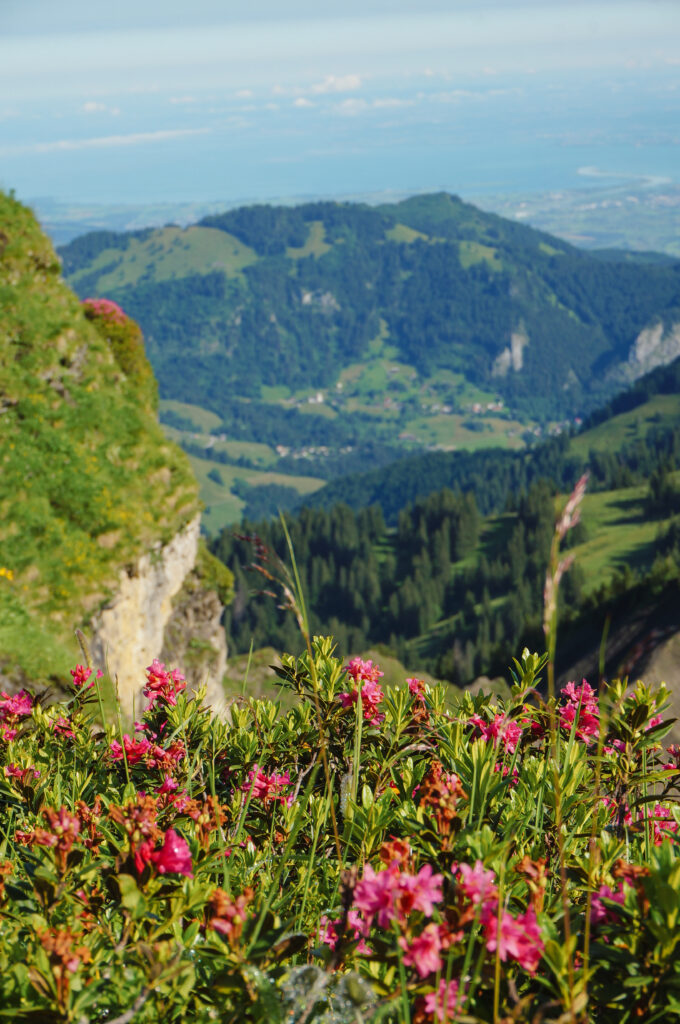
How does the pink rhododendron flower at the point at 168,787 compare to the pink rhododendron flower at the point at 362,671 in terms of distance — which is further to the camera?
the pink rhododendron flower at the point at 362,671

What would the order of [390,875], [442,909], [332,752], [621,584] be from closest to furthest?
[390,875] < [442,909] < [332,752] < [621,584]

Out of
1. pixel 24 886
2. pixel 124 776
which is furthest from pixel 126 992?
pixel 124 776

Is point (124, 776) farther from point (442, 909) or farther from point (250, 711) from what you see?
point (442, 909)

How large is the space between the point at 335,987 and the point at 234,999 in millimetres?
523

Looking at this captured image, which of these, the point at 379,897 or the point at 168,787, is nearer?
the point at 379,897

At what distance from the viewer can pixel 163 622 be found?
3294cm

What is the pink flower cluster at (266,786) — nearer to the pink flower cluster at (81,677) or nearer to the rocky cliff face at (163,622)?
the pink flower cluster at (81,677)

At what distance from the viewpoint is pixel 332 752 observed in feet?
16.7

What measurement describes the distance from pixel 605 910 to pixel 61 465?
24.4m

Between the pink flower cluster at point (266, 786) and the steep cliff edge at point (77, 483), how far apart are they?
14359 mm

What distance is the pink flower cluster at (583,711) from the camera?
189 inches

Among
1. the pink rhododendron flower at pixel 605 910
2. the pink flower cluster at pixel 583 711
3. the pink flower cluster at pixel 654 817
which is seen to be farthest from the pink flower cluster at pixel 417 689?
the pink rhododendron flower at pixel 605 910

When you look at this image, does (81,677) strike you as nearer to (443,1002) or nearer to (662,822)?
(443,1002)

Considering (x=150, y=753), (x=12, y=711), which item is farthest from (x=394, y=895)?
(x=12, y=711)
